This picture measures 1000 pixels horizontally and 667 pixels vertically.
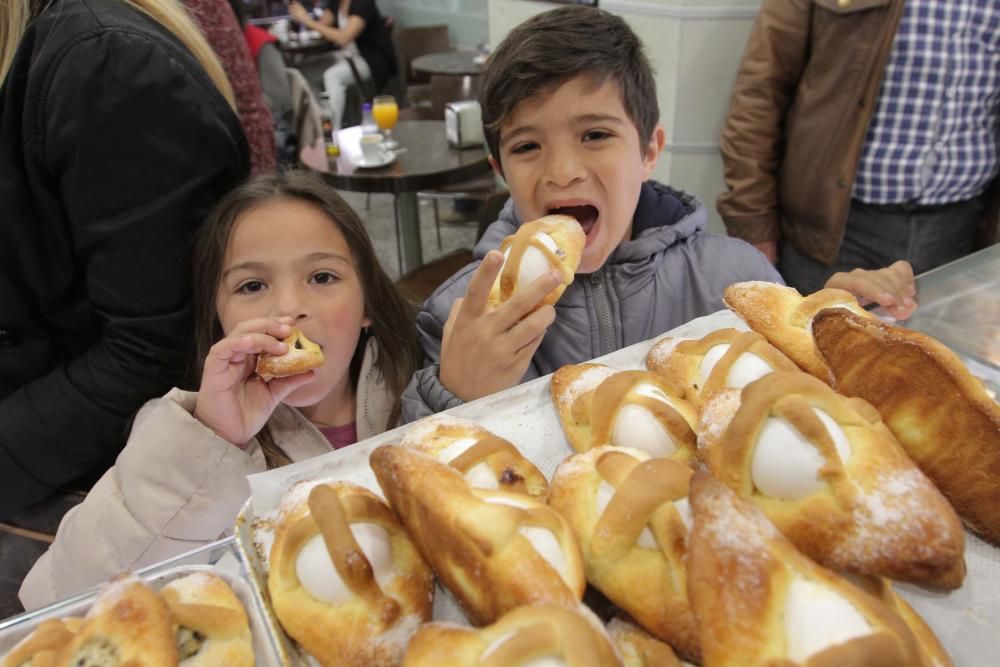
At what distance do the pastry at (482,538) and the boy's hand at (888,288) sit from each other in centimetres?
89

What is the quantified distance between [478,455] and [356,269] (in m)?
0.96

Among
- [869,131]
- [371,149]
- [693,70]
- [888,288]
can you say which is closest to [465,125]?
[371,149]

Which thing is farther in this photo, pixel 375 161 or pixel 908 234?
pixel 375 161

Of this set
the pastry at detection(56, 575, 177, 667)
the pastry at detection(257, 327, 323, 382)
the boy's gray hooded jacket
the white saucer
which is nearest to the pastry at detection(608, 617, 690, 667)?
the pastry at detection(56, 575, 177, 667)

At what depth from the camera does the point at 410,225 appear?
420 centimetres

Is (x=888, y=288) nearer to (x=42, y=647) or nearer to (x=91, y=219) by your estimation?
(x=42, y=647)

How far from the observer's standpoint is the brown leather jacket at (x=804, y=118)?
232 centimetres

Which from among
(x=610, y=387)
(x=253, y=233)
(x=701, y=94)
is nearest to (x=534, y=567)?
(x=610, y=387)

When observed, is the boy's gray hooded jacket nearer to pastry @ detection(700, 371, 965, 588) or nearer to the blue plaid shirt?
pastry @ detection(700, 371, 965, 588)

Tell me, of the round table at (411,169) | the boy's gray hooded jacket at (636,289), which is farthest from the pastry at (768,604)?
the round table at (411,169)

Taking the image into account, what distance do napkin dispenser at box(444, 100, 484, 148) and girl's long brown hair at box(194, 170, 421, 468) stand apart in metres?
2.41

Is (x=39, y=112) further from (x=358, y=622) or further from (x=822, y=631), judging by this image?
(x=822, y=631)

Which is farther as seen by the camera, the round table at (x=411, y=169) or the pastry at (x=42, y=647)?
the round table at (x=411, y=169)

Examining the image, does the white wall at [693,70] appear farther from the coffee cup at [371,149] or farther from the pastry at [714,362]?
the pastry at [714,362]
